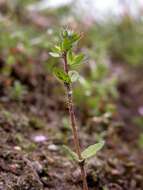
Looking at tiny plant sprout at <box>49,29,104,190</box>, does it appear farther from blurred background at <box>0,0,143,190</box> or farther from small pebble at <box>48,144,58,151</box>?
small pebble at <box>48,144,58,151</box>

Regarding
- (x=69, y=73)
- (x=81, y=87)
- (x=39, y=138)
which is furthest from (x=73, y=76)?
(x=81, y=87)

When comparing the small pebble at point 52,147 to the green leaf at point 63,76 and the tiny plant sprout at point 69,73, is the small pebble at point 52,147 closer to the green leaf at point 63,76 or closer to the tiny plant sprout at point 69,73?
the tiny plant sprout at point 69,73

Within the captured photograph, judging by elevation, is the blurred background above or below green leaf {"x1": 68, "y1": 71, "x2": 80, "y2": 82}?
above

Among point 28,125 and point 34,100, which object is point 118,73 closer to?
point 34,100

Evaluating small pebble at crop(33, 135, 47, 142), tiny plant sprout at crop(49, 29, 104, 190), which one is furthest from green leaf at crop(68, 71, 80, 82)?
small pebble at crop(33, 135, 47, 142)

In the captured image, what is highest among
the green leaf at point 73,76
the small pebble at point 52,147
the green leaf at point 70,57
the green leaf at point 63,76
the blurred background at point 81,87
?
the blurred background at point 81,87

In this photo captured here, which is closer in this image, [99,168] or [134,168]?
[99,168]

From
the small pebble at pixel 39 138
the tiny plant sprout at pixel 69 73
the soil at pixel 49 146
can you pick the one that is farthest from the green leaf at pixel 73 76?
the small pebble at pixel 39 138

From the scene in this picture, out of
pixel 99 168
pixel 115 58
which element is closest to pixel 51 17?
pixel 115 58
